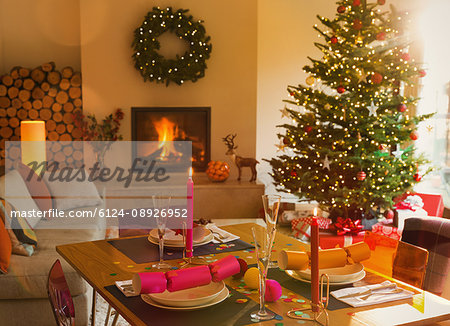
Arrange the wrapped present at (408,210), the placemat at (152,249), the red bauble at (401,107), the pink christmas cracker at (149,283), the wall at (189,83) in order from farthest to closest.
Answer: the wall at (189,83), the wrapped present at (408,210), the red bauble at (401,107), the placemat at (152,249), the pink christmas cracker at (149,283)

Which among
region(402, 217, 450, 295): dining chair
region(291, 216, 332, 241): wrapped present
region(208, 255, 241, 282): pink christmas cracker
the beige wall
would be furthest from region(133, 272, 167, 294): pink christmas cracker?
the beige wall

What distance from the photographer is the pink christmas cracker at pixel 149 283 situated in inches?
52.2

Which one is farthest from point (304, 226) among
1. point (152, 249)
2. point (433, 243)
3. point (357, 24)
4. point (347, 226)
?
point (152, 249)

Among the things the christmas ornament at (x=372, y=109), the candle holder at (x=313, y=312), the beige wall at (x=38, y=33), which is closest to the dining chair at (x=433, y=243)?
the candle holder at (x=313, y=312)

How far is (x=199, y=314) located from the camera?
1.34 metres

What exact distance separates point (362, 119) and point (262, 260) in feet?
9.37

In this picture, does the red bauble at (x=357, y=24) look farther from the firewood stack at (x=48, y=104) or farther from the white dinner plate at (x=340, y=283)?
the firewood stack at (x=48, y=104)

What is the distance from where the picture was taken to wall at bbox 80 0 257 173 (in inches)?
215

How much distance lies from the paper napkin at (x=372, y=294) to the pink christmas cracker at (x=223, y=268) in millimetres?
295

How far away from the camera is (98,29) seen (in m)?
5.47

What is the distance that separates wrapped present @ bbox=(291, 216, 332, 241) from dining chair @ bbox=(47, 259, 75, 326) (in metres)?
2.96

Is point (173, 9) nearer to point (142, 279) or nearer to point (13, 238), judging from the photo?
point (13, 238)

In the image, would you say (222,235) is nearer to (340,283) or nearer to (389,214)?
(340,283)

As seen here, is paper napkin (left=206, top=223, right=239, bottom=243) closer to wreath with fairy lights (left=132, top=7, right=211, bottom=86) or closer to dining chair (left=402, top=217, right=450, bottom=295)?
dining chair (left=402, top=217, right=450, bottom=295)
